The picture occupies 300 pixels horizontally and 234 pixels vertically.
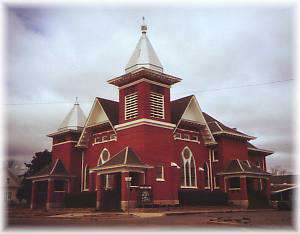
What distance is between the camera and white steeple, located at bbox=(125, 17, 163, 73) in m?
34.2

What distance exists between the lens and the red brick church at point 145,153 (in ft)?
105

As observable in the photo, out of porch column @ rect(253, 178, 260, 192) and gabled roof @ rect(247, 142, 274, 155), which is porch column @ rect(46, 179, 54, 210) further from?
gabled roof @ rect(247, 142, 274, 155)

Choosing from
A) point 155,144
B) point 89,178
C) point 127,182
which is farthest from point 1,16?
point 89,178

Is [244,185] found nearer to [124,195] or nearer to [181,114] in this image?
[181,114]

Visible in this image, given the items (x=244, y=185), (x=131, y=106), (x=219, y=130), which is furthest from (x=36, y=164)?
(x=244, y=185)

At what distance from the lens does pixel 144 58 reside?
34375 mm

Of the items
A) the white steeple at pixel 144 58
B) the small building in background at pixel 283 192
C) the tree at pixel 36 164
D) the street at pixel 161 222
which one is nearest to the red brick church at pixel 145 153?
the white steeple at pixel 144 58

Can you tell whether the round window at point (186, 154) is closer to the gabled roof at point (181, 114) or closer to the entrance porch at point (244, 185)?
the gabled roof at point (181, 114)

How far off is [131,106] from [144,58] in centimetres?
460

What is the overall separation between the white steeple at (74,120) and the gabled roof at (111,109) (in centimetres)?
605

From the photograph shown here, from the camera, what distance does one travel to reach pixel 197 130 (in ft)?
127

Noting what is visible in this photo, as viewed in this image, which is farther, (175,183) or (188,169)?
(188,169)

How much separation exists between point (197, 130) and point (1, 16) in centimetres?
2760

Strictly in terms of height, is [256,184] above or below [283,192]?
above
